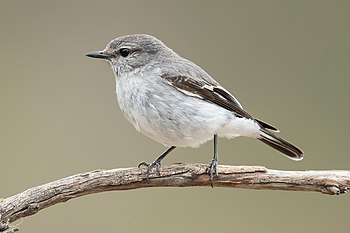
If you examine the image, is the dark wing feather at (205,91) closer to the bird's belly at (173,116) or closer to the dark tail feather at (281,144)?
the bird's belly at (173,116)

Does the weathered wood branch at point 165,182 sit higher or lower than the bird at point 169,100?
lower

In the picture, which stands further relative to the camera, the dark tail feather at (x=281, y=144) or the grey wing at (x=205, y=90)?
the dark tail feather at (x=281, y=144)

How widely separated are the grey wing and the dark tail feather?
0.25 meters

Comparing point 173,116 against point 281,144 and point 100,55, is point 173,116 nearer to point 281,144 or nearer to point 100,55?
point 100,55

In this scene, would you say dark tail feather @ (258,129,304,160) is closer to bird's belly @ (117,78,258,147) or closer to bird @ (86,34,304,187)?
bird @ (86,34,304,187)

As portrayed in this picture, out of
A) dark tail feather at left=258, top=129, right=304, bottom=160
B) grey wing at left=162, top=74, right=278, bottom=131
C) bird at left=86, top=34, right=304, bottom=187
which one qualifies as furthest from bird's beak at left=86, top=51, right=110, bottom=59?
dark tail feather at left=258, top=129, right=304, bottom=160

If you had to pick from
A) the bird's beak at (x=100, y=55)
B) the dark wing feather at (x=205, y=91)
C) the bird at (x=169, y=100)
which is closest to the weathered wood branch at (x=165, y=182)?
the bird at (x=169, y=100)

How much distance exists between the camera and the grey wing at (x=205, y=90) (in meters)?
3.60

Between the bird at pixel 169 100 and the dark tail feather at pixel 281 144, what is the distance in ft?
0.13

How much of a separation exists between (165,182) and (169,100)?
15.2 inches

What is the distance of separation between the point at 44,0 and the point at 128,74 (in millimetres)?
1896

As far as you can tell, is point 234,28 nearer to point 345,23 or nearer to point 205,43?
point 205,43

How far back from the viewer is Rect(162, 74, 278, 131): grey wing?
11.8 feet

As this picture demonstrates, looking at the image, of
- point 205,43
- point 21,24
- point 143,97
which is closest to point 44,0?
point 21,24
